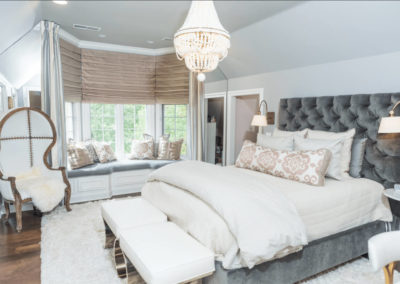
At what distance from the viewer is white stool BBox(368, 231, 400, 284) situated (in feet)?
4.00

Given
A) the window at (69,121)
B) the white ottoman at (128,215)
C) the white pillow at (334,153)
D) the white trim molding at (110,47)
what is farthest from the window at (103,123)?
the white pillow at (334,153)

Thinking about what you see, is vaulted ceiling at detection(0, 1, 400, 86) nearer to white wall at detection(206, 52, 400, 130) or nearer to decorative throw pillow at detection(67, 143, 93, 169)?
white wall at detection(206, 52, 400, 130)

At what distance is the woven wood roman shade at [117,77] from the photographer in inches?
181

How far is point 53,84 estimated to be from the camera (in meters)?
3.67

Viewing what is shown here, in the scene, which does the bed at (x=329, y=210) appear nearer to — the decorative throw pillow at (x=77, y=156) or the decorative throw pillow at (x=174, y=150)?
the decorative throw pillow at (x=77, y=156)

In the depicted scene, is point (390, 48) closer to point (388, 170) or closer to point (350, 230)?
point (388, 170)

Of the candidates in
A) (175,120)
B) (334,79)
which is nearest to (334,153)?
(334,79)

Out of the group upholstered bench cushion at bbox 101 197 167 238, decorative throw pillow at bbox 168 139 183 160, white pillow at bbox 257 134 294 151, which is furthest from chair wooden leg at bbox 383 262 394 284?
decorative throw pillow at bbox 168 139 183 160

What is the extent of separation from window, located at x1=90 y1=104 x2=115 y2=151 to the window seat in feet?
2.25

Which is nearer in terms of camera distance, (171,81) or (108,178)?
(108,178)

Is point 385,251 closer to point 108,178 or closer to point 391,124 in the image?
point 391,124

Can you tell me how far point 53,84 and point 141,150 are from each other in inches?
69.2

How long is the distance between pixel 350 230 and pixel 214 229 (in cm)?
135

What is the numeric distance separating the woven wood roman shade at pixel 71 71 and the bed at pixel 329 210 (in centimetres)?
236
